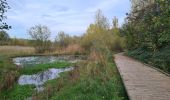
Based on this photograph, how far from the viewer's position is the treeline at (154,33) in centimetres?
1044

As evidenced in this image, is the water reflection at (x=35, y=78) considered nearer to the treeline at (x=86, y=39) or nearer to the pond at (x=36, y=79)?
the pond at (x=36, y=79)

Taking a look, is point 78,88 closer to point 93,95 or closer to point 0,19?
point 93,95

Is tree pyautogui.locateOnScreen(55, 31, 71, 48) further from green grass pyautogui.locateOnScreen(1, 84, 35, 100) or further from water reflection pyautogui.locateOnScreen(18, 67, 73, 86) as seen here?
green grass pyautogui.locateOnScreen(1, 84, 35, 100)

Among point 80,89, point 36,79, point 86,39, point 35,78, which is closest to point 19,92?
point 80,89

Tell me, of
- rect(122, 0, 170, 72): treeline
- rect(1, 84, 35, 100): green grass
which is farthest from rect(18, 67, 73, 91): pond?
rect(122, 0, 170, 72): treeline

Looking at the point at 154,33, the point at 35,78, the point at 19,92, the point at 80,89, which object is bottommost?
the point at 19,92

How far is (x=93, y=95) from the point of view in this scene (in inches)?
373

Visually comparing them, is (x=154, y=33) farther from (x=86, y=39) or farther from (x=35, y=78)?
(x=86, y=39)

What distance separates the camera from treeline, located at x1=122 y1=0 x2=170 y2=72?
10438mm

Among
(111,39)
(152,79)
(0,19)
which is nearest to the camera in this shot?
(152,79)

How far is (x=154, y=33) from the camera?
22.8m

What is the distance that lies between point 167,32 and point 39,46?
3891 centimetres

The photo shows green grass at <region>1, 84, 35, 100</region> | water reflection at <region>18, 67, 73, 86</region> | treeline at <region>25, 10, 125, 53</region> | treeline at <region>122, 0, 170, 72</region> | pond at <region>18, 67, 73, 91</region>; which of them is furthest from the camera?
treeline at <region>25, 10, 125, 53</region>

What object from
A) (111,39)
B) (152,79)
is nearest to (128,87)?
(152,79)
